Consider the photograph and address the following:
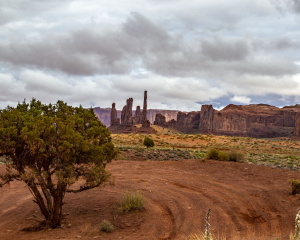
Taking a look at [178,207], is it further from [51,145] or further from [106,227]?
[51,145]

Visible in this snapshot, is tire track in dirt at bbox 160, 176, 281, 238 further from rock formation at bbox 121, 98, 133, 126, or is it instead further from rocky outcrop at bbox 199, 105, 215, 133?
rocky outcrop at bbox 199, 105, 215, 133

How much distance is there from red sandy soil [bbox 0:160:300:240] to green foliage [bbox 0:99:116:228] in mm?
2147

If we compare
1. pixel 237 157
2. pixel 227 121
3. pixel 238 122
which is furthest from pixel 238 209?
pixel 238 122

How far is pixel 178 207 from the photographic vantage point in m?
14.9

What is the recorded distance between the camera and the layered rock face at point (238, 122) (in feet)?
551

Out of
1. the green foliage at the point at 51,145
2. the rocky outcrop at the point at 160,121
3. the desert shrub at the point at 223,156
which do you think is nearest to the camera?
the green foliage at the point at 51,145

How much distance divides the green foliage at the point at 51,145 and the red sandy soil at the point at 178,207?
215 centimetres

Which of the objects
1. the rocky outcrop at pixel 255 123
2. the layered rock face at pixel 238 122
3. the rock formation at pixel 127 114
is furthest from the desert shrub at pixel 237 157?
the rocky outcrop at pixel 255 123

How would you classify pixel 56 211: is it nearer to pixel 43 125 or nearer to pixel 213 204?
pixel 43 125

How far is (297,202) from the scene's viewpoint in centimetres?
1550

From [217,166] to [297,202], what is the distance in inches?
351

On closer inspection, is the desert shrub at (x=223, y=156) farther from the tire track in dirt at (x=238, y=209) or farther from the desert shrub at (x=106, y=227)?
the desert shrub at (x=106, y=227)

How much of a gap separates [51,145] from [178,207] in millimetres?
7368

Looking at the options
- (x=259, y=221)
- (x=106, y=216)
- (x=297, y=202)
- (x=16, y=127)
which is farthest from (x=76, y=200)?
(x=297, y=202)
